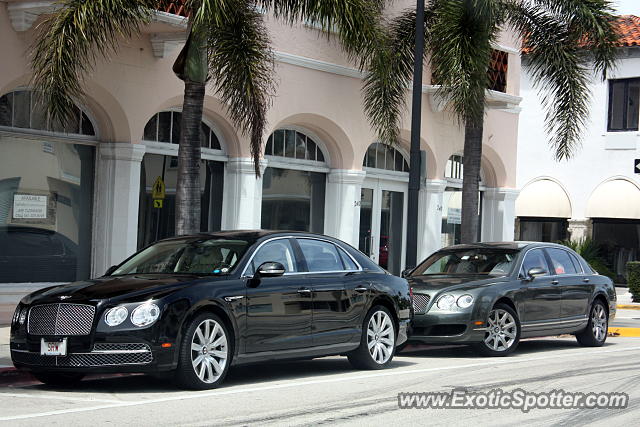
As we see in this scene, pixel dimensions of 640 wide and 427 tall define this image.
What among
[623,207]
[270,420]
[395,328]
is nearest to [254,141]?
[395,328]

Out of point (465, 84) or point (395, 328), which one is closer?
point (395, 328)

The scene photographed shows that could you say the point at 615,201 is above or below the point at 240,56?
below

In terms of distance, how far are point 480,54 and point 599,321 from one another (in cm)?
580

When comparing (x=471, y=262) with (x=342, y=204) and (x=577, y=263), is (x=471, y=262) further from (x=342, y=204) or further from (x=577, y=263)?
(x=342, y=204)

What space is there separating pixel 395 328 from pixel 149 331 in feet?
12.3

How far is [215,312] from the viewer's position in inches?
390

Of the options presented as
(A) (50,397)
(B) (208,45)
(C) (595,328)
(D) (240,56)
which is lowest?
(A) (50,397)

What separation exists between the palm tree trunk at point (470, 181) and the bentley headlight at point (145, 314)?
12569 millimetres

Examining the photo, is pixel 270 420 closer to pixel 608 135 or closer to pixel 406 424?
pixel 406 424

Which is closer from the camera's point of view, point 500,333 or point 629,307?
point 500,333

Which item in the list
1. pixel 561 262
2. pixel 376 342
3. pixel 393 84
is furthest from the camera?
pixel 393 84

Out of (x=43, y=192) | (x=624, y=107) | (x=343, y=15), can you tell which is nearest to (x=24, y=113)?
(x=43, y=192)

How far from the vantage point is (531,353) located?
48.5ft

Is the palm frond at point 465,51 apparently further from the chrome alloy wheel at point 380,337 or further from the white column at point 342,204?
the chrome alloy wheel at point 380,337
